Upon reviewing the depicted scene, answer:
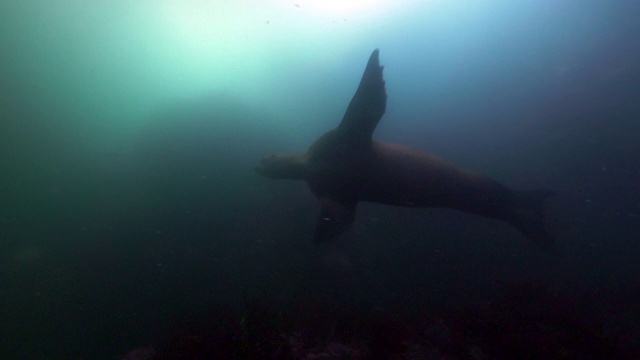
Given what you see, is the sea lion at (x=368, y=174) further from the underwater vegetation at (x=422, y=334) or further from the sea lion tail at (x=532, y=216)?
the underwater vegetation at (x=422, y=334)

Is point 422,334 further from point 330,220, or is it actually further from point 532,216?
point 532,216

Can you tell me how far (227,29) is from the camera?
12.4m

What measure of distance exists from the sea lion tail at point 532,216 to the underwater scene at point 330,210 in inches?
1.8

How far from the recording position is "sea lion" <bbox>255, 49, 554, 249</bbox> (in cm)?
513

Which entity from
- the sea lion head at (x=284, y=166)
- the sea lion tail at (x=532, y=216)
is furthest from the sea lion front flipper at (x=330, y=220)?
the sea lion tail at (x=532, y=216)

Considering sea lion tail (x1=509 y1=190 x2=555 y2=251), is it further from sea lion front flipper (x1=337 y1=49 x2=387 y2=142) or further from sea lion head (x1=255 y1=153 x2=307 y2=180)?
sea lion head (x1=255 y1=153 x2=307 y2=180)

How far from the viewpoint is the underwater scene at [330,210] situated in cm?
486

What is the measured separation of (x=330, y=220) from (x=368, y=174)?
93 cm

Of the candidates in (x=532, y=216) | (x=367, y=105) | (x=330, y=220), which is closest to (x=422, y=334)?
(x=330, y=220)

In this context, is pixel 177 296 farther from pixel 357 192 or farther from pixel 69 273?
pixel 357 192

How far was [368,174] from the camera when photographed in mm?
5516

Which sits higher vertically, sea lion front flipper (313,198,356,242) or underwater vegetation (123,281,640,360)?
sea lion front flipper (313,198,356,242)

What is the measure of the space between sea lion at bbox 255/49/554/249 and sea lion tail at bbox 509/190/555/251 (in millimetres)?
439

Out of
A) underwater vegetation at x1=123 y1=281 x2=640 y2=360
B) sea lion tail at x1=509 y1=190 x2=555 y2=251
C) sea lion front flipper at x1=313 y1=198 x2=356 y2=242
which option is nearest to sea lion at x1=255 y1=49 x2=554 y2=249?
sea lion front flipper at x1=313 y1=198 x2=356 y2=242
